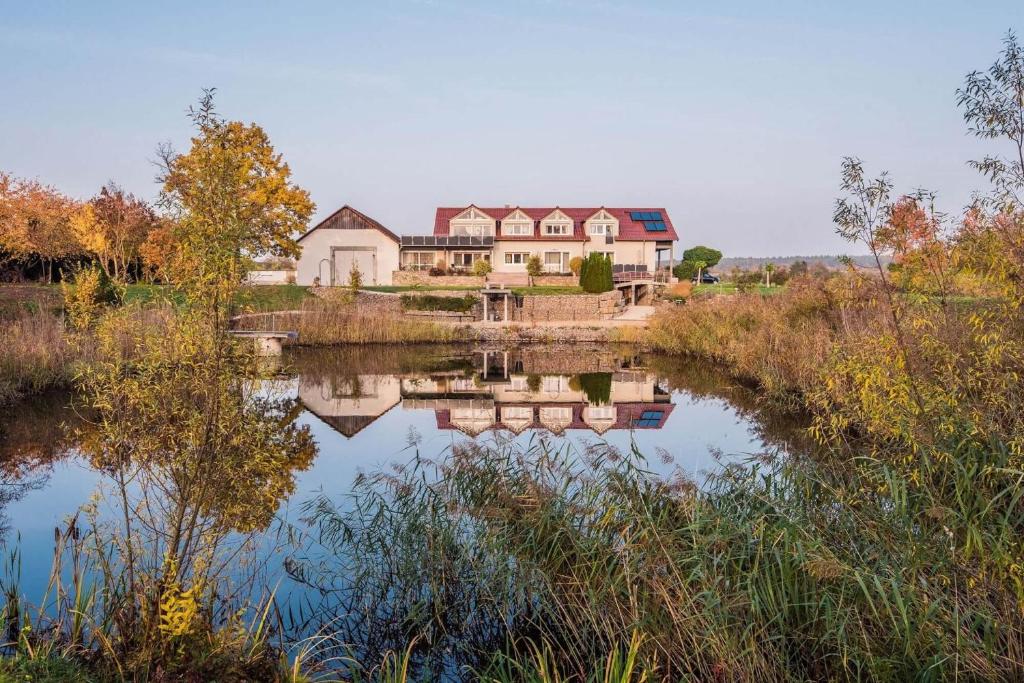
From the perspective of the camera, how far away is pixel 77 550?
513 cm

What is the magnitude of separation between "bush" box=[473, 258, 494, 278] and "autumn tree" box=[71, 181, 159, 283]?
1577cm

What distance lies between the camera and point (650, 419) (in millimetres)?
13594

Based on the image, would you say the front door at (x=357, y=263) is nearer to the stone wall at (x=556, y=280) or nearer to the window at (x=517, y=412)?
the stone wall at (x=556, y=280)

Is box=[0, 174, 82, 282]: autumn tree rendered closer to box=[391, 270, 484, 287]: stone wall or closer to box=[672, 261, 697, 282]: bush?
box=[391, 270, 484, 287]: stone wall

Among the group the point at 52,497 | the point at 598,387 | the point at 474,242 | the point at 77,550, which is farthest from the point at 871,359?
the point at 474,242

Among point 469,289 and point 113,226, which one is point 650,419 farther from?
point 113,226

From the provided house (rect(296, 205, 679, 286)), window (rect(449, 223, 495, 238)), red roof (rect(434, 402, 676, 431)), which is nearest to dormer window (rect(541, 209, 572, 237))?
house (rect(296, 205, 679, 286))

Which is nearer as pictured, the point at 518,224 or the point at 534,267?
the point at 534,267

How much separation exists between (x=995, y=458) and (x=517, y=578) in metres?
3.39

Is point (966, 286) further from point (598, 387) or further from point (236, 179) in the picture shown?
point (598, 387)

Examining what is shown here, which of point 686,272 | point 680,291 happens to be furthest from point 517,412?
point 686,272

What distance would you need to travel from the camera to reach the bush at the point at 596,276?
35.9 meters

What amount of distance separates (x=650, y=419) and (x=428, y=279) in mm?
29717

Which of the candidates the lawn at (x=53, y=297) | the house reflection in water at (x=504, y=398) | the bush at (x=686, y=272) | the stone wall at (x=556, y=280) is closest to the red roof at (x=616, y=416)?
the house reflection in water at (x=504, y=398)
